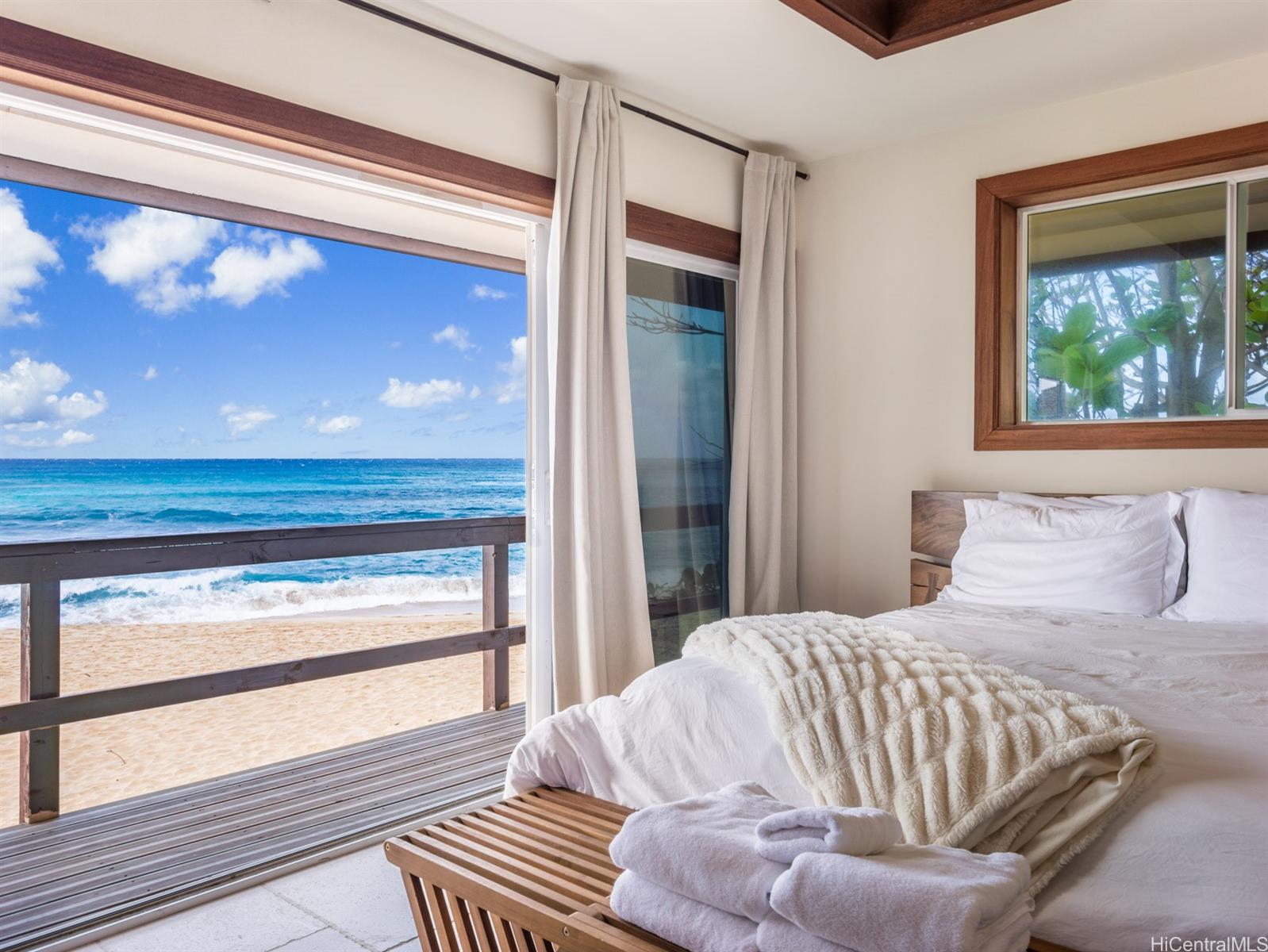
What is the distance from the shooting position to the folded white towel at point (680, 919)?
1095mm

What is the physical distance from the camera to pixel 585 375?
306 cm

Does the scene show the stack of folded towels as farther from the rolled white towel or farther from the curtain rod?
the curtain rod

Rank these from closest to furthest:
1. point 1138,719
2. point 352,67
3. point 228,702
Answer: point 1138,719 < point 352,67 < point 228,702

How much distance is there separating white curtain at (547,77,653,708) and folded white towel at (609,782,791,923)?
5.75 ft

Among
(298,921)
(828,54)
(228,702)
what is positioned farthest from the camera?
(228,702)

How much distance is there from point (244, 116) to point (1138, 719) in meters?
2.48

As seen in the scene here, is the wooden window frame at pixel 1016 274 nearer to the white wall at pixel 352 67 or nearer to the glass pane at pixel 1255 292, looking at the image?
the glass pane at pixel 1255 292

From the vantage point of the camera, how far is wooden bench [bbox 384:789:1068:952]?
126 cm

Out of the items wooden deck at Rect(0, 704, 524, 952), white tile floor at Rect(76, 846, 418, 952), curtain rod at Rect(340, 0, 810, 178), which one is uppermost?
curtain rod at Rect(340, 0, 810, 178)

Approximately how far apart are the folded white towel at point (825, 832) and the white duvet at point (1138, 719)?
0.21m

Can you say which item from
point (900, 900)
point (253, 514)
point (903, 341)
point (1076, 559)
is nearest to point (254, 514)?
point (253, 514)

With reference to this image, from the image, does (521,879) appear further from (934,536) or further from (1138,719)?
(934,536)

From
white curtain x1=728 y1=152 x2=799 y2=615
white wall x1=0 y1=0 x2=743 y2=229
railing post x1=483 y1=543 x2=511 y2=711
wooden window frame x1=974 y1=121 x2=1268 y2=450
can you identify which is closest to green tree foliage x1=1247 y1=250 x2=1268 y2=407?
wooden window frame x1=974 y1=121 x2=1268 y2=450

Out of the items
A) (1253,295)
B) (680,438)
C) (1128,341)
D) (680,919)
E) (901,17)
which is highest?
(901,17)
